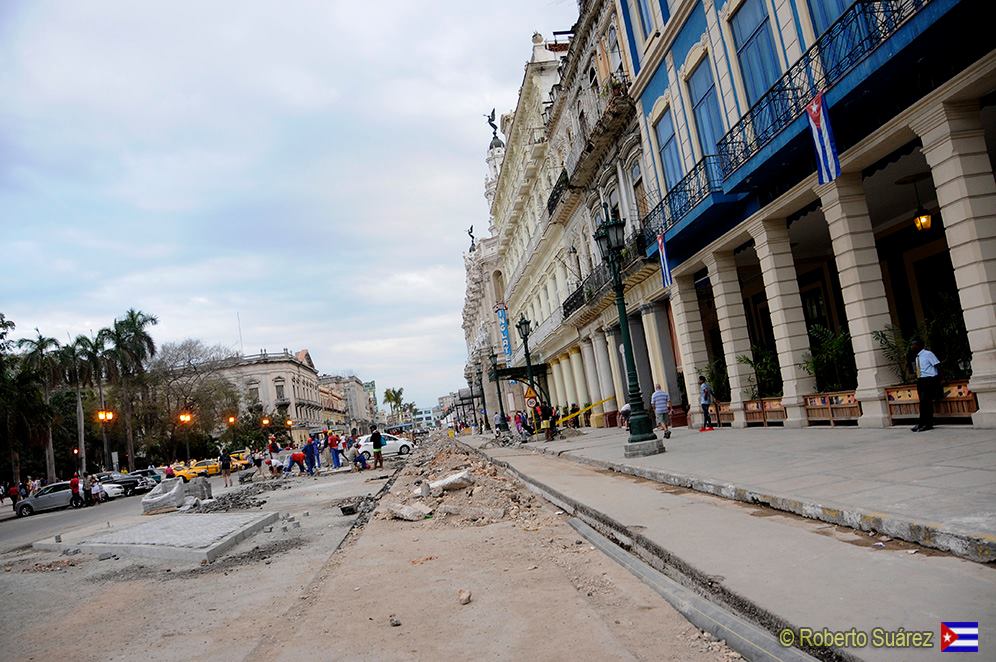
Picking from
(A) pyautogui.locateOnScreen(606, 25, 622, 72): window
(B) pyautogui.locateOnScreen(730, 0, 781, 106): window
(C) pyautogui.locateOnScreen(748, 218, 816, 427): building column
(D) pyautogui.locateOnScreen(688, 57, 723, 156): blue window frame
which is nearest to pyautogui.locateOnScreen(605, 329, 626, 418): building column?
(A) pyautogui.locateOnScreen(606, 25, 622, 72): window

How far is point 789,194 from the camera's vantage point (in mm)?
13016

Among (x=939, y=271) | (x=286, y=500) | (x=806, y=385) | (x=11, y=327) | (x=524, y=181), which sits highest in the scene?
(x=524, y=181)

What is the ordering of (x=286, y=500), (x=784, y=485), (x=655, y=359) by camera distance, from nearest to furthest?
(x=784, y=485) → (x=286, y=500) → (x=655, y=359)

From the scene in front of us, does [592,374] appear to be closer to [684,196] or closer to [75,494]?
[684,196]

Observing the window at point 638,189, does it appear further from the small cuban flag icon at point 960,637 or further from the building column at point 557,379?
the small cuban flag icon at point 960,637

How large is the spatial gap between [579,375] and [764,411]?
1853cm

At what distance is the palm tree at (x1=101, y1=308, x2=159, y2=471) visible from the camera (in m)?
52.4

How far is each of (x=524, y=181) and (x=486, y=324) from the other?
27439 mm

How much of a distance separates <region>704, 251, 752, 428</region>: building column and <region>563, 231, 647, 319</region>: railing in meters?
2.78

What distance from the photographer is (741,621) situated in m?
3.82

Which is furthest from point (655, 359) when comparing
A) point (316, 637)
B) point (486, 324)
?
point (486, 324)

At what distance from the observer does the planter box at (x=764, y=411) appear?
49.2 feet

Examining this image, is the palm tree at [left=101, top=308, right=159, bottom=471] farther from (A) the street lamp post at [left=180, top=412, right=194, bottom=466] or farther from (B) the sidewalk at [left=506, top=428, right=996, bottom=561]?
(B) the sidewalk at [left=506, top=428, right=996, bottom=561]

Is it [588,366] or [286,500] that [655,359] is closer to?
[588,366]
